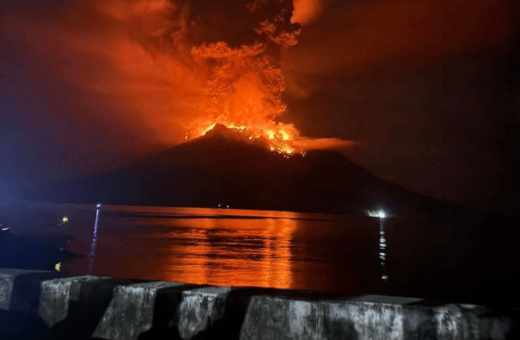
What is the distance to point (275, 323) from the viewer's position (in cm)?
457

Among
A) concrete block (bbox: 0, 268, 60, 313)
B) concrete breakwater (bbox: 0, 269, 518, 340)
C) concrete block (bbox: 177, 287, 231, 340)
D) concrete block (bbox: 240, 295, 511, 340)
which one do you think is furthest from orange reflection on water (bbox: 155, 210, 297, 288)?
concrete block (bbox: 240, 295, 511, 340)

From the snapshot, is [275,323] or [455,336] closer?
[455,336]

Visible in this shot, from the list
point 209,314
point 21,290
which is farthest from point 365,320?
point 21,290

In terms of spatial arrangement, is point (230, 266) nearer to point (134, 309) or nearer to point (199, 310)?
point (134, 309)

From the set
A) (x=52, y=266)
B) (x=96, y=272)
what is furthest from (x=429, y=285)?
(x=52, y=266)

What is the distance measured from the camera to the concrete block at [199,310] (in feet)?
15.5

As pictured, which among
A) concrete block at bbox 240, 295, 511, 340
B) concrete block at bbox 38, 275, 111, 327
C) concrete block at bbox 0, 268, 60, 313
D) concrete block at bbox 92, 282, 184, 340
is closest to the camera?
concrete block at bbox 240, 295, 511, 340

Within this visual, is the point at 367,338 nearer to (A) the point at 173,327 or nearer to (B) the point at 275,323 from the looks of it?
(B) the point at 275,323

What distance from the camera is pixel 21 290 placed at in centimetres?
549

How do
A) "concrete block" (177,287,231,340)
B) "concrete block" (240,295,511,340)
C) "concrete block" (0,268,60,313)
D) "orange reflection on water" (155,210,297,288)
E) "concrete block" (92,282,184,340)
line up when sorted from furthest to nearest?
"orange reflection on water" (155,210,297,288), "concrete block" (0,268,60,313), "concrete block" (92,282,184,340), "concrete block" (177,287,231,340), "concrete block" (240,295,511,340)

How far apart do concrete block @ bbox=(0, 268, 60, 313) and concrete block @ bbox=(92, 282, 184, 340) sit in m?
0.91

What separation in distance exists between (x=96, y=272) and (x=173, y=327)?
2128cm

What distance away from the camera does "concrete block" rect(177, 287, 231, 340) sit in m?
4.72

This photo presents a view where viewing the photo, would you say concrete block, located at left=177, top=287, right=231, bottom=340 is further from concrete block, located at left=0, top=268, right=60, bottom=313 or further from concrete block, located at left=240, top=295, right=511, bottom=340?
concrete block, located at left=0, top=268, right=60, bottom=313
